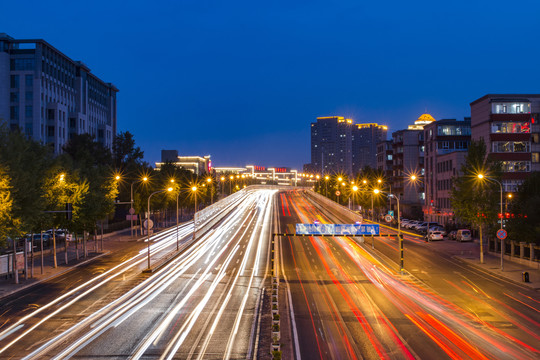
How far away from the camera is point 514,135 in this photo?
245 ft

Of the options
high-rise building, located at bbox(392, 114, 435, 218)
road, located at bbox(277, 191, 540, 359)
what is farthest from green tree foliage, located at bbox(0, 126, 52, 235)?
high-rise building, located at bbox(392, 114, 435, 218)

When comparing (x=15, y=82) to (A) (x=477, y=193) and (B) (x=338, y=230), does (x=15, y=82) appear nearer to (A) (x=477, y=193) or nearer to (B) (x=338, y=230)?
(B) (x=338, y=230)

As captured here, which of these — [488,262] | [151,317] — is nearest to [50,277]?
[151,317]

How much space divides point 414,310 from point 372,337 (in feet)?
20.7

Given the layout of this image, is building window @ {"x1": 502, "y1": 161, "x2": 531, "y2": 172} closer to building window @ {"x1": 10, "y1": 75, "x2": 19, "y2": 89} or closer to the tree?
the tree

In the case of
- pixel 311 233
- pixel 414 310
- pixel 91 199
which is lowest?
pixel 414 310

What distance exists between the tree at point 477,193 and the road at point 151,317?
69.7 ft

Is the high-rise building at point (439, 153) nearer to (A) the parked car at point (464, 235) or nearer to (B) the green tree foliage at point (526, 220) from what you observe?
(A) the parked car at point (464, 235)

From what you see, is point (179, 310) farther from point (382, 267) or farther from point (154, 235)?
point (154, 235)

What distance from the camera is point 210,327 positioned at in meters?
24.0

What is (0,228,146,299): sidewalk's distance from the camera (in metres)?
35.3

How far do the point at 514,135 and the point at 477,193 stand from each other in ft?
106

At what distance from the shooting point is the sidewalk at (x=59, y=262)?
35.3 m

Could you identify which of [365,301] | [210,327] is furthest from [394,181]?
[210,327]
